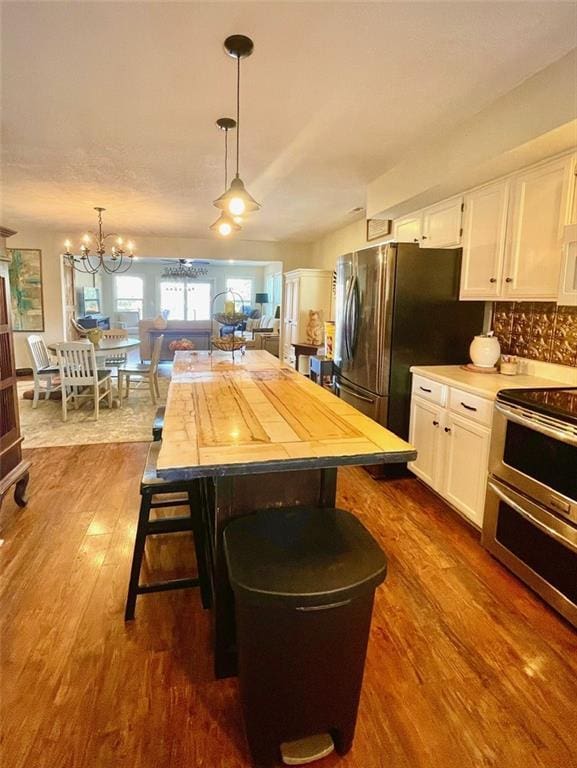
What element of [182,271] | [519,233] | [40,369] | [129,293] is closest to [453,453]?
[519,233]

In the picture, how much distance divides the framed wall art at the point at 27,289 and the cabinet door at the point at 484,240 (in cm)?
680

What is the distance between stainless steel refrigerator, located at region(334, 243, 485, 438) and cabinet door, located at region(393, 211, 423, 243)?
1.78ft

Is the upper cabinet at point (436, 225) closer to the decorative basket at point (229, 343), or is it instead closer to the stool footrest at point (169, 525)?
the decorative basket at point (229, 343)

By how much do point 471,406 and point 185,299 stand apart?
12.5 m

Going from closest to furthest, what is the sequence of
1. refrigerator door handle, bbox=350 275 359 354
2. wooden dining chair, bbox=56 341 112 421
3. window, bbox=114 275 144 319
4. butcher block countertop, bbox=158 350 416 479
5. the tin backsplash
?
1. butcher block countertop, bbox=158 350 416 479
2. the tin backsplash
3. refrigerator door handle, bbox=350 275 359 354
4. wooden dining chair, bbox=56 341 112 421
5. window, bbox=114 275 144 319

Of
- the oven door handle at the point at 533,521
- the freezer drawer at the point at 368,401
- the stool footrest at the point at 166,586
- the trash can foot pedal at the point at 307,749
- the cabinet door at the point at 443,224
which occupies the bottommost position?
the trash can foot pedal at the point at 307,749

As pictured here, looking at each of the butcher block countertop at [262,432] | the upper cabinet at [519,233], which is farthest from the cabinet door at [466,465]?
the butcher block countertop at [262,432]

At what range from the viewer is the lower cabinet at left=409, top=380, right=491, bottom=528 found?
254 centimetres

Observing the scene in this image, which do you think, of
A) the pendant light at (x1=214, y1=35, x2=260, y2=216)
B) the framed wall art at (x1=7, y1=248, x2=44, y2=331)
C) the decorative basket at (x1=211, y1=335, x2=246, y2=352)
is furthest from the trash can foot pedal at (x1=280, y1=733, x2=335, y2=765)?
the framed wall art at (x1=7, y1=248, x2=44, y2=331)

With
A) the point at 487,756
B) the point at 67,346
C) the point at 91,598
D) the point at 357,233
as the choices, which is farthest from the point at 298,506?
the point at 357,233

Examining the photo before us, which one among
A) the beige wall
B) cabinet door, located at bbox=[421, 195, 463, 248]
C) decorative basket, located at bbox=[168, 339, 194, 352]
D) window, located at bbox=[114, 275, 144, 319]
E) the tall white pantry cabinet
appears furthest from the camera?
window, located at bbox=[114, 275, 144, 319]

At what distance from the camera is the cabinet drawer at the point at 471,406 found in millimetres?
2443

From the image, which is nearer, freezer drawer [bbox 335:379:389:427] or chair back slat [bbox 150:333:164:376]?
freezer drawer [bbox 335:379:389:427]

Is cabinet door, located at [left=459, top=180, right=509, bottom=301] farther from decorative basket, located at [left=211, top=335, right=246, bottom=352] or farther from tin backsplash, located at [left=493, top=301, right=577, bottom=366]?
decorative basket, located at [left=211, top=335, right=246, bottom=352]
